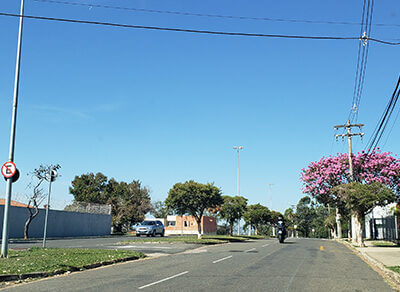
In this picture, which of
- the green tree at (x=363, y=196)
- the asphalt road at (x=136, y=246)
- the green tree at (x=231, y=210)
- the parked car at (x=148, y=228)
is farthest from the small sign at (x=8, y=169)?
the green tree at (x=231, y=210)

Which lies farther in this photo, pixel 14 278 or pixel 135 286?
pixel 14 278

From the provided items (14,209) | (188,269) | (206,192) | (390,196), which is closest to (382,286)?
(188,269)

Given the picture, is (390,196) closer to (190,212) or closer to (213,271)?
(190,212)

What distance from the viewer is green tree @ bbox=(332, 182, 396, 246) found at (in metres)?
26.3

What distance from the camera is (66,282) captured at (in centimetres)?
1024

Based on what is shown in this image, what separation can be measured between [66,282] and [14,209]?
2579 cm

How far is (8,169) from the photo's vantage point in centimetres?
1477

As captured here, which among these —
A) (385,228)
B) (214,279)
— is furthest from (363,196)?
(214,279)

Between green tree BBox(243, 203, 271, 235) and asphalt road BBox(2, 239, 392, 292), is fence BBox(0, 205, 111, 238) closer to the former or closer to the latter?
asphalt road BBox(2, 239, 392, 292)

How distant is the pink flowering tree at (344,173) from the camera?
33.9 meters

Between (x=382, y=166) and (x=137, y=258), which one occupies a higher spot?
(x=382, y=166)

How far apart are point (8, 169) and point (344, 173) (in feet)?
97.6

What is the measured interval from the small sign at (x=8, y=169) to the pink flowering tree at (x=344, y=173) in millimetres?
25938

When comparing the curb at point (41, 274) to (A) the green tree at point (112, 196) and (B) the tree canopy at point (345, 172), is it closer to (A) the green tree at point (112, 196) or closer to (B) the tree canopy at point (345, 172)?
(B) the tree canopy at point (345, 172)
